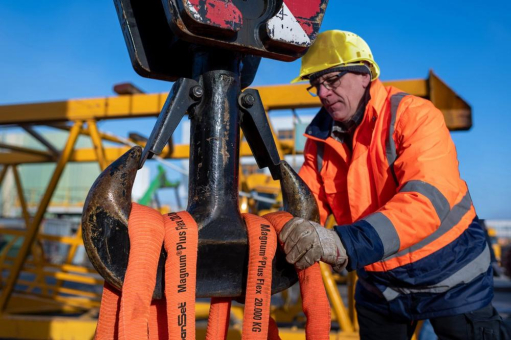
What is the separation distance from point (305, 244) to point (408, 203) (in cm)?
38

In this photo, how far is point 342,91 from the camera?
1.69 metres

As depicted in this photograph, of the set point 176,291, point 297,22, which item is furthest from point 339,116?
point 176,291

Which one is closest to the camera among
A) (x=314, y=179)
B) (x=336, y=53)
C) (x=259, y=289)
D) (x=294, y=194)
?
(x=259, y=289)

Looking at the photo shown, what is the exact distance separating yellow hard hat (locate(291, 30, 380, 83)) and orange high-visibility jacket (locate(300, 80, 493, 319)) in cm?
13

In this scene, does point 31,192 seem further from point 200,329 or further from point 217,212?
point 217,212

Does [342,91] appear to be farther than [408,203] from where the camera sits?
Yes

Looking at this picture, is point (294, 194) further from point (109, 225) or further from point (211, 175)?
point (109, 225)

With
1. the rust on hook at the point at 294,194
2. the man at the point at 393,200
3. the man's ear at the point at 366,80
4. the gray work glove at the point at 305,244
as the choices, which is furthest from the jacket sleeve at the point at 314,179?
the gray work glove at the point at 305,244

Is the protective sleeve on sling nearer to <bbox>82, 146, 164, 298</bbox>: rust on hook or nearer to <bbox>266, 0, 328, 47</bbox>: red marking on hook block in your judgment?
<bbox>82, 146, 164, 298</bbox>: rust on hook

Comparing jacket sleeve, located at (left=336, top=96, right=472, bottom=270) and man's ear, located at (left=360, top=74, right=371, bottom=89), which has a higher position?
man's ear, located at (left=360, top=74, right=371, bottom=89)

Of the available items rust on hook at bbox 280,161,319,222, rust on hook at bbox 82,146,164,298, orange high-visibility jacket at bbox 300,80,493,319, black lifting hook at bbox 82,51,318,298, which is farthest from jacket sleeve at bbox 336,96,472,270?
rust on hook at bbox 82,146,164,298

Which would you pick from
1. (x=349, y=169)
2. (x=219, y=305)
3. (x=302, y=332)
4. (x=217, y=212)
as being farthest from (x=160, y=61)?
(x=302, y=332)

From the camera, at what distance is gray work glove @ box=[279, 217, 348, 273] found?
102 cm

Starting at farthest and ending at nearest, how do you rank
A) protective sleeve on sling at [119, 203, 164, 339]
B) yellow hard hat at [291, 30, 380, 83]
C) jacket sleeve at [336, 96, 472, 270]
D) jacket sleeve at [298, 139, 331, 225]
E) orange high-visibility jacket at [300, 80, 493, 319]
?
jacket sleeve at [298, 139, 331, 225] < yellow hard hat at [291, 30, 380, 83] < orange high-visibility jacket at [300, 80, 493, 319] < jacket sleeve at [336, 96, 472, 270] < protective sleeve on sling at [119, 203, 164, 339]
